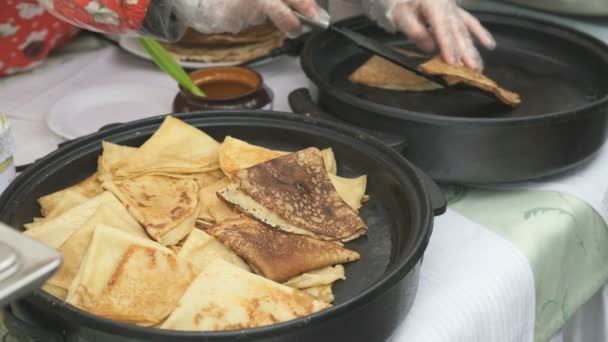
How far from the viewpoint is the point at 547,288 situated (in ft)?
3.57

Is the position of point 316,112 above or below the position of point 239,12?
below

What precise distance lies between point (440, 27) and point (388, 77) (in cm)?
14

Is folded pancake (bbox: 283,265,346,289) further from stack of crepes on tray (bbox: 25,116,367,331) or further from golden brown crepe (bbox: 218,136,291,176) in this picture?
golden brown crepe (bbox: 218,136,291,176)

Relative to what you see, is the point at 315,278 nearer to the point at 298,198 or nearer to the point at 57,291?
the point at 298,198

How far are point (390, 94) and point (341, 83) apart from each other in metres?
0.11

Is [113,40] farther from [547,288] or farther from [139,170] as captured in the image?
[547,288]

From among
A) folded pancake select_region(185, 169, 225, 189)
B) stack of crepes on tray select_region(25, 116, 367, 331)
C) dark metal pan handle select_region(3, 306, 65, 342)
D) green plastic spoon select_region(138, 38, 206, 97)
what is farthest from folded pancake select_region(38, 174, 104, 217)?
green plastic spoon select_region(138, 38, 206, 97)

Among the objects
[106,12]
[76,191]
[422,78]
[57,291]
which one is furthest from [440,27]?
[57,291]

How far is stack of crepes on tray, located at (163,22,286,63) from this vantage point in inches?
62.3

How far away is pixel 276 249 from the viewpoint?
0.86 meters

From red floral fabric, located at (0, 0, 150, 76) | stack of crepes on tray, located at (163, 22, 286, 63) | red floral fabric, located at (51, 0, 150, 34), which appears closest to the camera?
red floral fabric, located at (51, 0, 150, 34)

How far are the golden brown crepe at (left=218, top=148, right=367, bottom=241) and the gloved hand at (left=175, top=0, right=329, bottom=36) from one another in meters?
0.32

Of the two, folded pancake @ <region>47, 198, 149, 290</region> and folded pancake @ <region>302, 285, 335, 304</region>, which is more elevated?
folded pancake @ <region>47, 198, 149, 290</region>

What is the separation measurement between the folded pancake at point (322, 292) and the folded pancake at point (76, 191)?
35cm
